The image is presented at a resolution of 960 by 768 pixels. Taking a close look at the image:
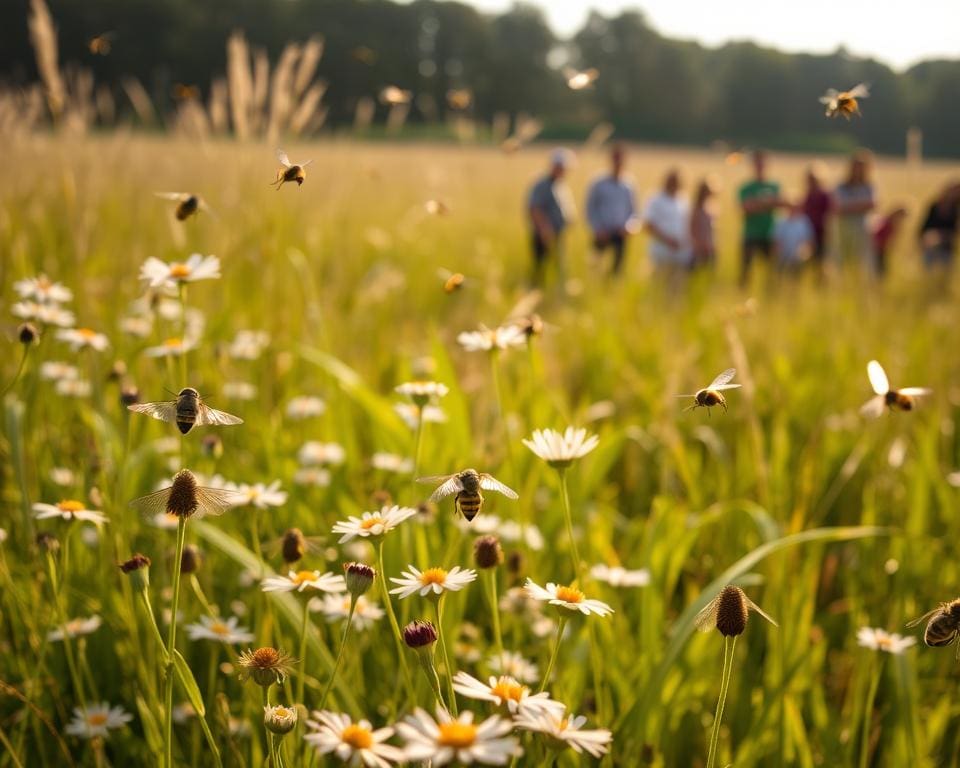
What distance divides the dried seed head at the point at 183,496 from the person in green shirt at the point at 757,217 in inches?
210

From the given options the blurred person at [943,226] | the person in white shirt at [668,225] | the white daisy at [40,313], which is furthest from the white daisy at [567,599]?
the blurred person at [943,226]

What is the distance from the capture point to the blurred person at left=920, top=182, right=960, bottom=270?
5969 millimetres

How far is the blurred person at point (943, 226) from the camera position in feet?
19.6

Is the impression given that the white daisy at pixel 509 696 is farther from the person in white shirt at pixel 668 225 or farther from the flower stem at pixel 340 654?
the person in white shirt at pixel 668 225

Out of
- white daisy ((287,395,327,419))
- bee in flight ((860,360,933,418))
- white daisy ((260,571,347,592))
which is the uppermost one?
bee in flight ((860,360,933,418))

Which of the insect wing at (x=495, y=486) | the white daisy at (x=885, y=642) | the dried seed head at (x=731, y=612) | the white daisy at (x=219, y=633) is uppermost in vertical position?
the insect wing at (x=495, y=486)

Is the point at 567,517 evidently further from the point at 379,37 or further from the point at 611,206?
the point at 379,37

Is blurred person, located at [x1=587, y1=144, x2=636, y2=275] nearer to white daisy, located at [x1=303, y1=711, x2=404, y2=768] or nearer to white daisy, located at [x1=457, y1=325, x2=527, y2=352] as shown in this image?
white daisy, located at [x1=457, y1=325, x2=527, y2=352]

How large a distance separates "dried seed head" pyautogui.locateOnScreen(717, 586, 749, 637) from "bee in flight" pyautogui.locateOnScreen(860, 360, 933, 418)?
0.20 meters

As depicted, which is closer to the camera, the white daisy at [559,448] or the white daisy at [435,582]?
the white daisy at [435,582]

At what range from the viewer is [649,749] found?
972mm

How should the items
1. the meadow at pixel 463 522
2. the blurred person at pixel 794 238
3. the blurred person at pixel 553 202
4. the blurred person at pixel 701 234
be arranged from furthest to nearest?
the blurred person at pixel 794 238 → the blurred person at pixel 701 234 → the blurred person at pixel 553 202 → the meadow at pixel 463 522

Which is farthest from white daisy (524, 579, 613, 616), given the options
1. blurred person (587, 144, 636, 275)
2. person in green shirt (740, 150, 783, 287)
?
person in green shirt (740, 150, 783, 287)

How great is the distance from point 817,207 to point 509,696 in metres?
6.27
